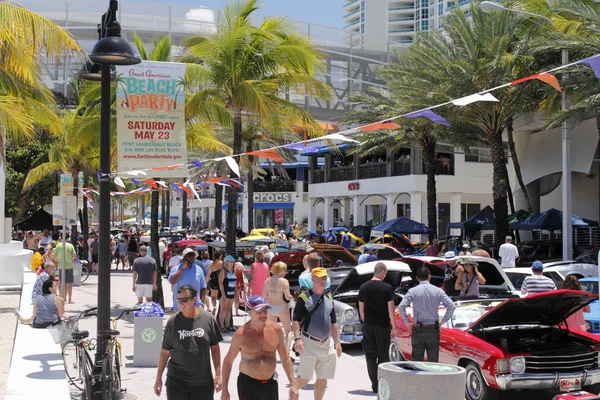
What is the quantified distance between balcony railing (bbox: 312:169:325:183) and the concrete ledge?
48982mm

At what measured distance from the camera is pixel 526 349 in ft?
29.9

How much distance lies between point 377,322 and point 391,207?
135ft

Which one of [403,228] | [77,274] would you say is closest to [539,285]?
[77,274]

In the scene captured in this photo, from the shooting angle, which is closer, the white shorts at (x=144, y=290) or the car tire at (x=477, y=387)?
the car tire at (x=477, y=387)

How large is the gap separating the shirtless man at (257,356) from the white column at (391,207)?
143 feet

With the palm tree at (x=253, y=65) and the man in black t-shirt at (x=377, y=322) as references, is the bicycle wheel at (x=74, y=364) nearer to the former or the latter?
the man in black t-shirt at (x=377, y=322)

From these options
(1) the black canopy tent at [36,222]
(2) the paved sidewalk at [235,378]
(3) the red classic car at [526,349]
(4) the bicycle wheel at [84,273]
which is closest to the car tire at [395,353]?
(2) the paved sidewalk at [235,378]

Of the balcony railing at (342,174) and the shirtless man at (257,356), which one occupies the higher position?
the balcony railing at (342,174)

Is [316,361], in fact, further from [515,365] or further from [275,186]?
[275,186]

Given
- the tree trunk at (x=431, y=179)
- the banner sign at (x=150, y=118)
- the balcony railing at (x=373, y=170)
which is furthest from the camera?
the balcony railing at (x=373, y=170)

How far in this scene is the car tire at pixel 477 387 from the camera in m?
8.93

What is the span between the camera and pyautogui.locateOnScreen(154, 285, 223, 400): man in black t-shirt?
21.8 ft

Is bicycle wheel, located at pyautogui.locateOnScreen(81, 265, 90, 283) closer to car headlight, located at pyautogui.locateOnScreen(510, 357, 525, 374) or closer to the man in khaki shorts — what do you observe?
the man in khaki shorts

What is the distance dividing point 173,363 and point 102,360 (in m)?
2.14
